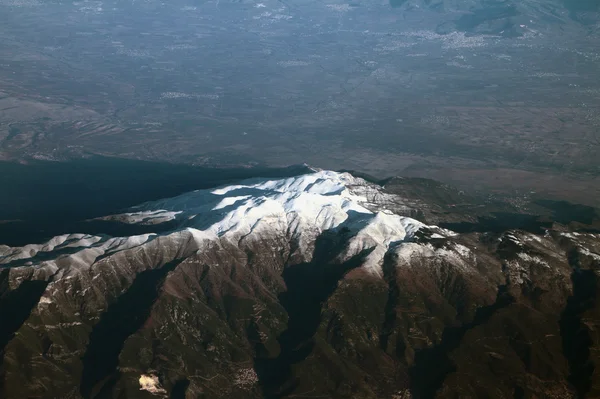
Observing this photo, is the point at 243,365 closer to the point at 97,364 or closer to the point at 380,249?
the point at 97,364

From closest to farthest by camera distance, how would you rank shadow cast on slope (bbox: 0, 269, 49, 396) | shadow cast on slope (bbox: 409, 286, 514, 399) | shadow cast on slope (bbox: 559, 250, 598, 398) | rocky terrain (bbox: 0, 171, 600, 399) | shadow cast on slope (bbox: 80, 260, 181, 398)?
shadow cast on slope (bbox: 80, 260, 181, 398) → rocky terrain (bbox: 0, 171, 600, 399) → shadow cast on slope (bbox: 409, 286, 514, 399) → shadow cast on slope (bbox: 559, 250, 598, 398) → shadow cast on slope (bbox: 0, 269, 49, 396)

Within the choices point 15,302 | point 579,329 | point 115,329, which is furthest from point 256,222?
point 579,329

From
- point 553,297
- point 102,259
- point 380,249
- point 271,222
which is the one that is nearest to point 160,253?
point 102,259

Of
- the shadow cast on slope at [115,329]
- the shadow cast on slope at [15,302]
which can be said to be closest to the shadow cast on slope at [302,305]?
the shadow cast on slope at [115,329]

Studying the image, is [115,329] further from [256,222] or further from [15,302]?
[256,222]

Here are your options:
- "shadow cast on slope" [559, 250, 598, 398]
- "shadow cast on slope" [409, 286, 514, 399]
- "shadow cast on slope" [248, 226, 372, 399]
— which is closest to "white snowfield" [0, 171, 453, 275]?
"shadow cast on slope" [248, 226, 372, 399]

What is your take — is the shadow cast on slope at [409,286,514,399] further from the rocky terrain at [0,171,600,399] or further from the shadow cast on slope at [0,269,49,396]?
the shadow cast on slope at [0,269,49,396]

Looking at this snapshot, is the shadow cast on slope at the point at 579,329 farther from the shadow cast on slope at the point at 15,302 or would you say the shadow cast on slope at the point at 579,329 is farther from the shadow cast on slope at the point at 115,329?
the shadow cast on slope at the point at 15,302

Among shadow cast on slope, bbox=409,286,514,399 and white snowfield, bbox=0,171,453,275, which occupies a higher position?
white snowfield, bbox=0,171,453,275
